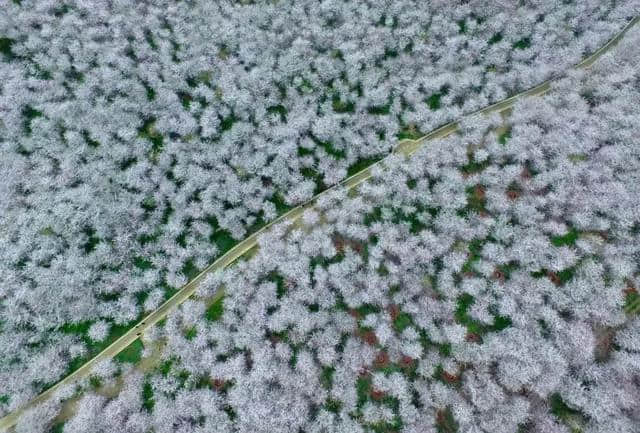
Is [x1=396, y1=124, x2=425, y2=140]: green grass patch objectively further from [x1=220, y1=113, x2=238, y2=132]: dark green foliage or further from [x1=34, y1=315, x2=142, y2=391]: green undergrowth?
[x1=34, y1=315, x2=142, y2=391]: green undergrowth

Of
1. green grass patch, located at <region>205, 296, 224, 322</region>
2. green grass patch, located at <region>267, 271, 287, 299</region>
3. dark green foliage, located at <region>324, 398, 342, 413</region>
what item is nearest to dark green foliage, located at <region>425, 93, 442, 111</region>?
green grass patch, located at <region>267, 271, 287, 299</region>

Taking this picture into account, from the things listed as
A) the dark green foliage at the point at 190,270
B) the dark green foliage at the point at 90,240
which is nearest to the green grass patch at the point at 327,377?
the dark green foliage at the point at 190,270

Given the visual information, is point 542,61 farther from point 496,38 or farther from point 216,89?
point 216,89

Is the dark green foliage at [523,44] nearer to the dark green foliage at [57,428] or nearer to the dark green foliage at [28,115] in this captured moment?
the dark green foliage at [28,115]

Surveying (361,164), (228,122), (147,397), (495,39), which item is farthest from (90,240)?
(495,39)

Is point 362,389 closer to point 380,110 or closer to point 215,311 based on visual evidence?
point 215,311

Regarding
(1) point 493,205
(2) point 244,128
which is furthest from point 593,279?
(2) point 244,128
